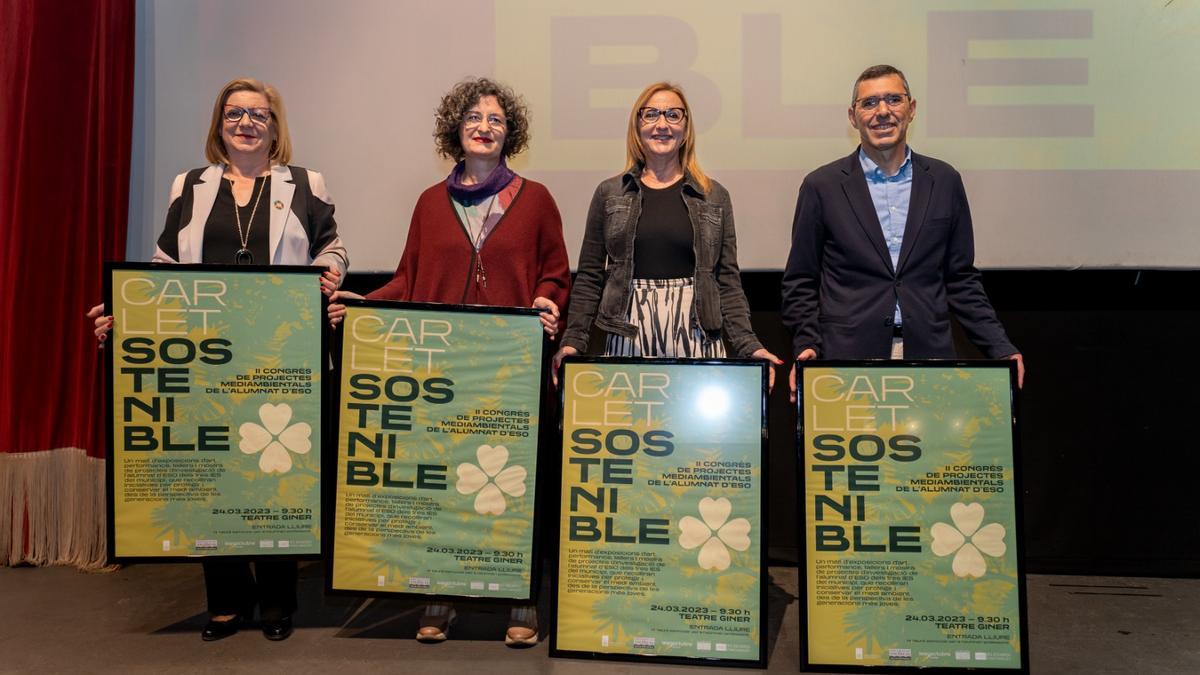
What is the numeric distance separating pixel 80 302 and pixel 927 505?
3.32 metres

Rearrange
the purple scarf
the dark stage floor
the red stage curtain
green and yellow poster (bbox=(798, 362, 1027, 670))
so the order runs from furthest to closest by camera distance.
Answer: the red stage curtain
the purple scarf
the dark stage floor
green and yellow poster (bbox=(798, 362, 1027, 670))

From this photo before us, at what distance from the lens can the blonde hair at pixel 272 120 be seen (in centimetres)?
269

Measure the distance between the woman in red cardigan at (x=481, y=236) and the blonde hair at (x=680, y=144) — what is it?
13.0 inches

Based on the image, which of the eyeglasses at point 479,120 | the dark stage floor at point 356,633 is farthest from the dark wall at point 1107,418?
the eyeglasses at point 479,120

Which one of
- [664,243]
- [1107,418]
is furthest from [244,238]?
[1107,418]

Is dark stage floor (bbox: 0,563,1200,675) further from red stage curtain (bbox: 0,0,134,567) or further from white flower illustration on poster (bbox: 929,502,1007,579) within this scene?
white flower illustration on poster (bbox: 929,502,1007,579)

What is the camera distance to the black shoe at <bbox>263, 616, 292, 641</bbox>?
8.41 ft

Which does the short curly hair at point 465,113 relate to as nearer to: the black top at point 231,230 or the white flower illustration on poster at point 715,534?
the black top at point 231,230

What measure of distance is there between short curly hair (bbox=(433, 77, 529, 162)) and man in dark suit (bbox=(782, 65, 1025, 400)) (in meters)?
0.99

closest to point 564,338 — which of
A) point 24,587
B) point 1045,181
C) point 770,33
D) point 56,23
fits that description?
point 770,33

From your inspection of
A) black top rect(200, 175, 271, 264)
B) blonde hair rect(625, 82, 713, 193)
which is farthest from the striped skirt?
black top rect(200, 175, 271, 264)

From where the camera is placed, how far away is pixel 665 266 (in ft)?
8.65

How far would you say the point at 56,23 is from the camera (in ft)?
11.0

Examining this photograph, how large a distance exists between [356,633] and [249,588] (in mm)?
392
